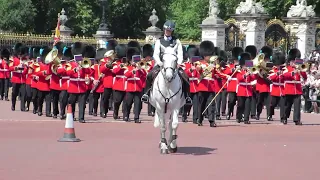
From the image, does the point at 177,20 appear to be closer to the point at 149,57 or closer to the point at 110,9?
the point at 110,9

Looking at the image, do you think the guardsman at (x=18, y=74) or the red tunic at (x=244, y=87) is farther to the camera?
the guardsman at (x=18, y=74)

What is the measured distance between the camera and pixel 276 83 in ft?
64.3

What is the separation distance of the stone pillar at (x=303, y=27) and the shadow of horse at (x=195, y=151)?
62.7 ft

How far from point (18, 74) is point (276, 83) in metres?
6.84

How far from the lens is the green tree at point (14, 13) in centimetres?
4597

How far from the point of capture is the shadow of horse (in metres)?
13.2

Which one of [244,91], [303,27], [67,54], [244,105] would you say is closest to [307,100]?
[244,105]

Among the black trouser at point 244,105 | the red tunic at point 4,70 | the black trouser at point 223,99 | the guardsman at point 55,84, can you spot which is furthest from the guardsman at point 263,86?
the red tunic at point 4,70

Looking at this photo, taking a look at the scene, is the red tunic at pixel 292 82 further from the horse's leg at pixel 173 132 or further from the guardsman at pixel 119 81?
the horse's leg at pixel 173 132

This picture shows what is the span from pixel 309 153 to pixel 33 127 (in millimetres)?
5710

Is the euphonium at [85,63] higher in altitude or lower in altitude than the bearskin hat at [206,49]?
lower

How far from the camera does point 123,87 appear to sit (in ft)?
63.1

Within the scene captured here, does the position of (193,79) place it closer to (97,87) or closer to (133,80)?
(133,80)

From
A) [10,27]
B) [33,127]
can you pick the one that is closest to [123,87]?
[33,127]
